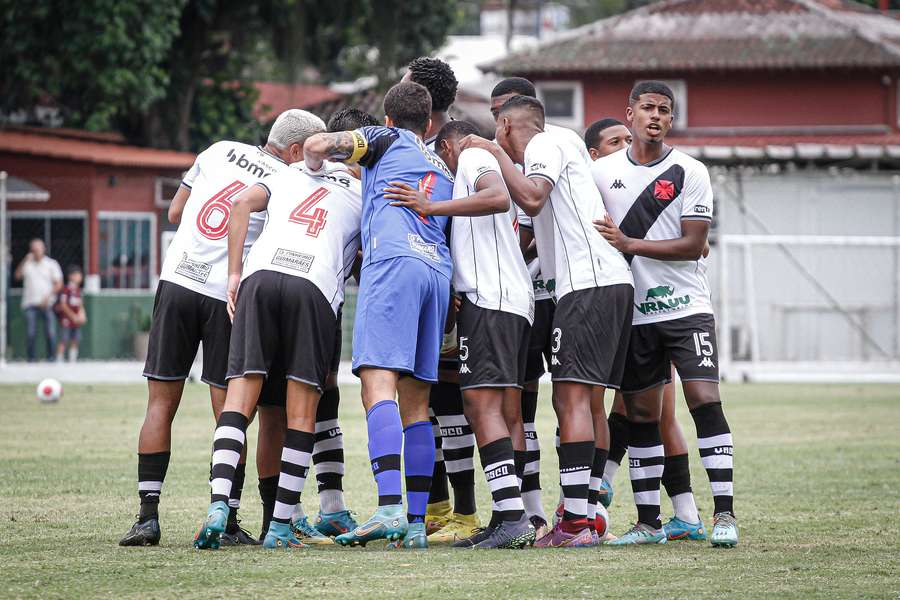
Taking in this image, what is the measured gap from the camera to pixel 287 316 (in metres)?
7.25

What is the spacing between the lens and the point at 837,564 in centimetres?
654

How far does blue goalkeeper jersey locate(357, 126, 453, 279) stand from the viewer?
7266mm

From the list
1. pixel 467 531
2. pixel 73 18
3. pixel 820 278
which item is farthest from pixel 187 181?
pixel 73 18

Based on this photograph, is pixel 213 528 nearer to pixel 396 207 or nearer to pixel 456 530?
pixel 456 530

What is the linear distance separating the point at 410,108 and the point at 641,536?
2.56m

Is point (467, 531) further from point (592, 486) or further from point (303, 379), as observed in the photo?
point (303, 379)

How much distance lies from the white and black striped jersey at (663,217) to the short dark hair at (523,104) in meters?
0.58

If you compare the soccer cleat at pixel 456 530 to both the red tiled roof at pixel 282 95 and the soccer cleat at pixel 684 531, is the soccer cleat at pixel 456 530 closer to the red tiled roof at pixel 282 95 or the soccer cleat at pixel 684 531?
the soccer cleat at pixel 684 531

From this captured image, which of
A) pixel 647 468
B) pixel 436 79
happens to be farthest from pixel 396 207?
pixel 647 468

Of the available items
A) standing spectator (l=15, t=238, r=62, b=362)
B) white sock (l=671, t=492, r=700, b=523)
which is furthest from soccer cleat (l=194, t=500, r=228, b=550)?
standing spectator (l=15, t=238, r=62, b=362)

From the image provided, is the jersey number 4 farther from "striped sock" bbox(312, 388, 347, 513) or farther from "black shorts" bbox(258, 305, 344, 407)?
"striped sock" bbox(312, 388, 347, 513)

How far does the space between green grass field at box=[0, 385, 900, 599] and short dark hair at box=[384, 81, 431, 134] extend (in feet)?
7.28

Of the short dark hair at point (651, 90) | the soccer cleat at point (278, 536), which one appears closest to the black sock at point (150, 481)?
the soccer cleat at point (278, 536)

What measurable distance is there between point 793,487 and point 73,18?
24.7 m
